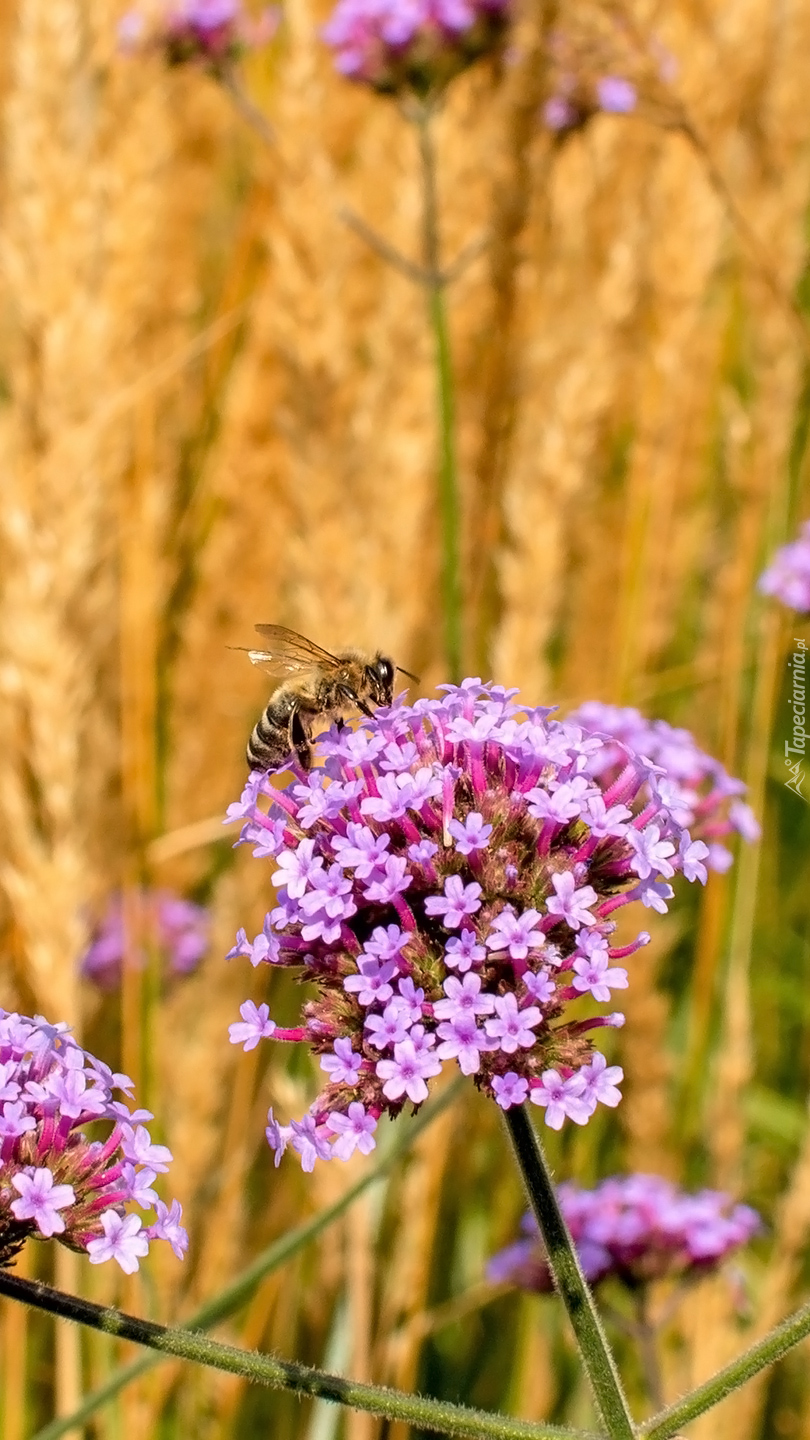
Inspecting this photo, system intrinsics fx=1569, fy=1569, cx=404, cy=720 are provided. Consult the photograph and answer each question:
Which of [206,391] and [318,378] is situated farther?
[206,391]

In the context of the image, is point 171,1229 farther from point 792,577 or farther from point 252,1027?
point 792,577

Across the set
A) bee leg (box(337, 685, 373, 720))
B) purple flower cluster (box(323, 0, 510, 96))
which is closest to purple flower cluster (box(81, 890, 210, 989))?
bee leg (box(337, 685, 373, 720))

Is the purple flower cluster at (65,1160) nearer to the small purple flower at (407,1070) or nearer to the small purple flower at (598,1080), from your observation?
the small purple flower at (407,1070)

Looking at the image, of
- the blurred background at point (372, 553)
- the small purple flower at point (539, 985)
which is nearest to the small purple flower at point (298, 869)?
the small purple flower at point (539, 985)

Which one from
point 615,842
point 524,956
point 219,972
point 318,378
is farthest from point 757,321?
point 524,956

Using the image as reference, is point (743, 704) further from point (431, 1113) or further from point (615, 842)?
point (615, 842)

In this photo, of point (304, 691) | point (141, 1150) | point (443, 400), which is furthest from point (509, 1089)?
point (443, 400)

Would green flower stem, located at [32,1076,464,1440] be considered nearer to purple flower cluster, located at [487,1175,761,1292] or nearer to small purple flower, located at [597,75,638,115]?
purple flower cluster, located at [487,1175,761,1292]
